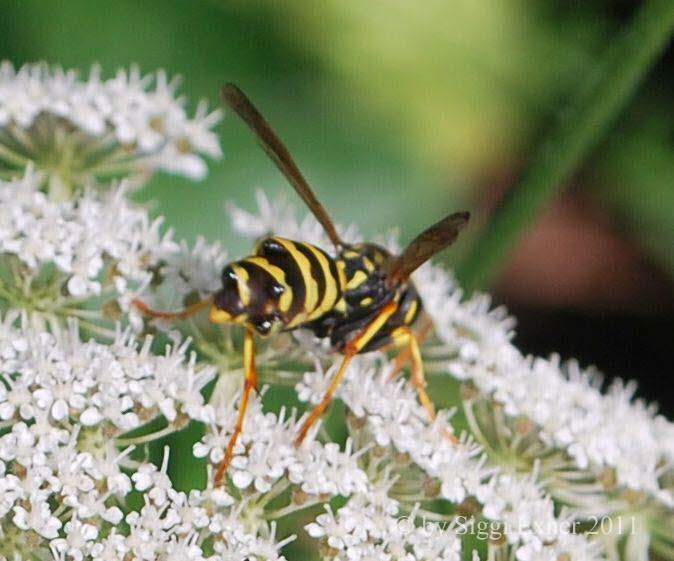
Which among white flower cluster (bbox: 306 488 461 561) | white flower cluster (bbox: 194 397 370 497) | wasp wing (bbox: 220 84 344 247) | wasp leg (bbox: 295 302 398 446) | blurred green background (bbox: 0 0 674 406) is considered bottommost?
white flower cluster (bbox: 306 488 461 561)

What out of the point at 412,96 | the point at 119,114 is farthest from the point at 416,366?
the point at 412,96

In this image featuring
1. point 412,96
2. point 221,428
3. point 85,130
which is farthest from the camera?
point 412,96

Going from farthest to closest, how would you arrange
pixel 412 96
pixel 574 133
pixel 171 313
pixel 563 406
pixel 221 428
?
pixel 412 96 → pixel 574 133 → pixel 563 406 → pixel 171 313 → pixel 221 428

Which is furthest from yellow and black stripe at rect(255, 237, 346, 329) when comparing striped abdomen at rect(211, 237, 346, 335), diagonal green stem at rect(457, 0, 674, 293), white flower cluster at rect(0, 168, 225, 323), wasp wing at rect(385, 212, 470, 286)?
diagonal green stem at rect(457, 0, 674, 293)

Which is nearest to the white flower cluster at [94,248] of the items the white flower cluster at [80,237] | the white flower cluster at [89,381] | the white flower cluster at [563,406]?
the white flower cluster at [80,237]

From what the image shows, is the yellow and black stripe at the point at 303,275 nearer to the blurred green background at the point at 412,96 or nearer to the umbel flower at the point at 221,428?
the umbel flower at the point at 221,428

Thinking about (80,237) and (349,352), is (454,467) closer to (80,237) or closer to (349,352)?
(349,352)

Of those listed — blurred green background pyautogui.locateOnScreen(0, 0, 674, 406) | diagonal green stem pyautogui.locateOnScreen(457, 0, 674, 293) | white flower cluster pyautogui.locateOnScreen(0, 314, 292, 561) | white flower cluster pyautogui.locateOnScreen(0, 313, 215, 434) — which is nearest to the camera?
white flower cluster pyautogui.locateOnScreen(0, 314, 292, 561)

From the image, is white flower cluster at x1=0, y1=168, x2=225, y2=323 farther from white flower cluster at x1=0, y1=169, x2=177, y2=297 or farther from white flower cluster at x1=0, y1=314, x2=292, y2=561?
white flower cluster at x1=0, y1=314, x2=292, y2=561
